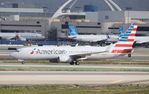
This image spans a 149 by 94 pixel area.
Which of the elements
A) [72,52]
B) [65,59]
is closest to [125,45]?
[72,52]

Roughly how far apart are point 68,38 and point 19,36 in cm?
1755

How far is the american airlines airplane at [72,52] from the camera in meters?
76.1

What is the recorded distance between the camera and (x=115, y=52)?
79938mm

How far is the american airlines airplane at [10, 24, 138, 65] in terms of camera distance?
76125 millimetres

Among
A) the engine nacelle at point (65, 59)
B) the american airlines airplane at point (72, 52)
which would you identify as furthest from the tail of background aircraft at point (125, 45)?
the engine nacelle at point (65, 59)

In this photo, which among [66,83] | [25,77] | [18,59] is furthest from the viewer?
[18,59]

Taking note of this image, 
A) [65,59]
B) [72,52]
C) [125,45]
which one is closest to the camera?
[65,59]

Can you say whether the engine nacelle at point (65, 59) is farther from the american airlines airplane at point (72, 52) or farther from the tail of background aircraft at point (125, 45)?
the tail of background aircraft at point (125, 45)

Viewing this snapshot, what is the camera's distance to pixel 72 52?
78125 mm

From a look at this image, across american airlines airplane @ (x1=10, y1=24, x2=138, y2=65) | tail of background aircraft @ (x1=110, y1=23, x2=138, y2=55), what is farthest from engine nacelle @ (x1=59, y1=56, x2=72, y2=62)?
tail of background aircraft @ (x1=110, y1=23, x2=138, y2=55)

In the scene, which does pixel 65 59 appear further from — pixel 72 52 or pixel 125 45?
pixel 125 45

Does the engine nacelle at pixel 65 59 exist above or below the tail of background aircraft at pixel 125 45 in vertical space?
below

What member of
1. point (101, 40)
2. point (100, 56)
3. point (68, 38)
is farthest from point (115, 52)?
point (68, 38)

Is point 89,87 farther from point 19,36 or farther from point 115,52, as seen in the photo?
point 19,36
